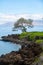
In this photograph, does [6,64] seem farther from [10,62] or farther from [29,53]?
[29,53]

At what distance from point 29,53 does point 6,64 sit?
369 centimetres

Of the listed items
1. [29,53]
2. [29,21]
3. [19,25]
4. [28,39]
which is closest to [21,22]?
[19,25]

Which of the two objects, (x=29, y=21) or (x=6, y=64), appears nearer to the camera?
(x=6, y=64)

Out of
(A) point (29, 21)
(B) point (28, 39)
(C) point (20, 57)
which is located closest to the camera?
(C) point (20, 57)

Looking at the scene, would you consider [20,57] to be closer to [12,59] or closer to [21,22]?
[12,59]

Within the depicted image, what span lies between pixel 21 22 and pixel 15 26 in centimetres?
206

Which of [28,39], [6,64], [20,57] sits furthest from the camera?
[28,39]

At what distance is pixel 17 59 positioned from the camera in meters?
19.3

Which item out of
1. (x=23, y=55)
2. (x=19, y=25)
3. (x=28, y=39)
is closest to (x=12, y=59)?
(x=23, y=55)

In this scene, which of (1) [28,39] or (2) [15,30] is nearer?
(1) [28,39]

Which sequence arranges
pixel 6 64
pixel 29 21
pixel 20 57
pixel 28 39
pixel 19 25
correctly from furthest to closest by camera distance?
pixel 29 21 → pixel 19 25 → pixel 28 39 → pixel 20 57 → pixel 6 64

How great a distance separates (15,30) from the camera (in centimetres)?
7125

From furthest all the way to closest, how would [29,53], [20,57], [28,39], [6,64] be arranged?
[28,39] → [29,53] → [20,57] → [6,64]

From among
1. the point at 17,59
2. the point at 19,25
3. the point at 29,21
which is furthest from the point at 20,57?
the point at 29,21
